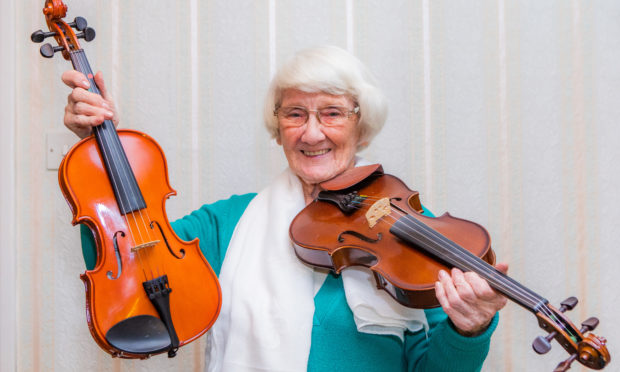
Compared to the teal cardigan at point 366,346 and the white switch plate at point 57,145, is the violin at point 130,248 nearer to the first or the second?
the teal cardigan at point 366,346

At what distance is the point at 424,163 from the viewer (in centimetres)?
162

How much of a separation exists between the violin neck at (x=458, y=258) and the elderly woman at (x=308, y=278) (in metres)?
0.03

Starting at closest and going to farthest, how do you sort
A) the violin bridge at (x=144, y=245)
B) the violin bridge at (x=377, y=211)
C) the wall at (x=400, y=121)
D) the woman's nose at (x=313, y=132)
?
the violin bridge at (x=144, y=245)
the violin bridge at (x=377, y=211)
the woman's nose at (x=313, y=132)
the wall at (x=400, y=121)

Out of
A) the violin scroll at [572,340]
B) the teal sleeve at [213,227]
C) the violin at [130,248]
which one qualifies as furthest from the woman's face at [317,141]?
the violin scroll at [572,340]

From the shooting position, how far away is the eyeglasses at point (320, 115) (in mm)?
1246

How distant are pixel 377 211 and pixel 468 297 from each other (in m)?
0.28

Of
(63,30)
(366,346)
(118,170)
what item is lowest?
(366,346)

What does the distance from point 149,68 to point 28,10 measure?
0.40 metres

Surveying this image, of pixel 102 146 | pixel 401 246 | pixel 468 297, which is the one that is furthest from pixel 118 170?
pixel 468 297

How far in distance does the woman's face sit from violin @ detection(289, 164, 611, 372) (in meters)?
0.04

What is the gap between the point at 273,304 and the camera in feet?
3.74

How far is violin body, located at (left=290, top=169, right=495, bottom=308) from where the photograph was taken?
0.93m

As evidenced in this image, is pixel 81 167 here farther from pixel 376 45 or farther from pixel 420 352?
pixel 376 45

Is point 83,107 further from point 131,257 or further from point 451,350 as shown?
point 451,350
